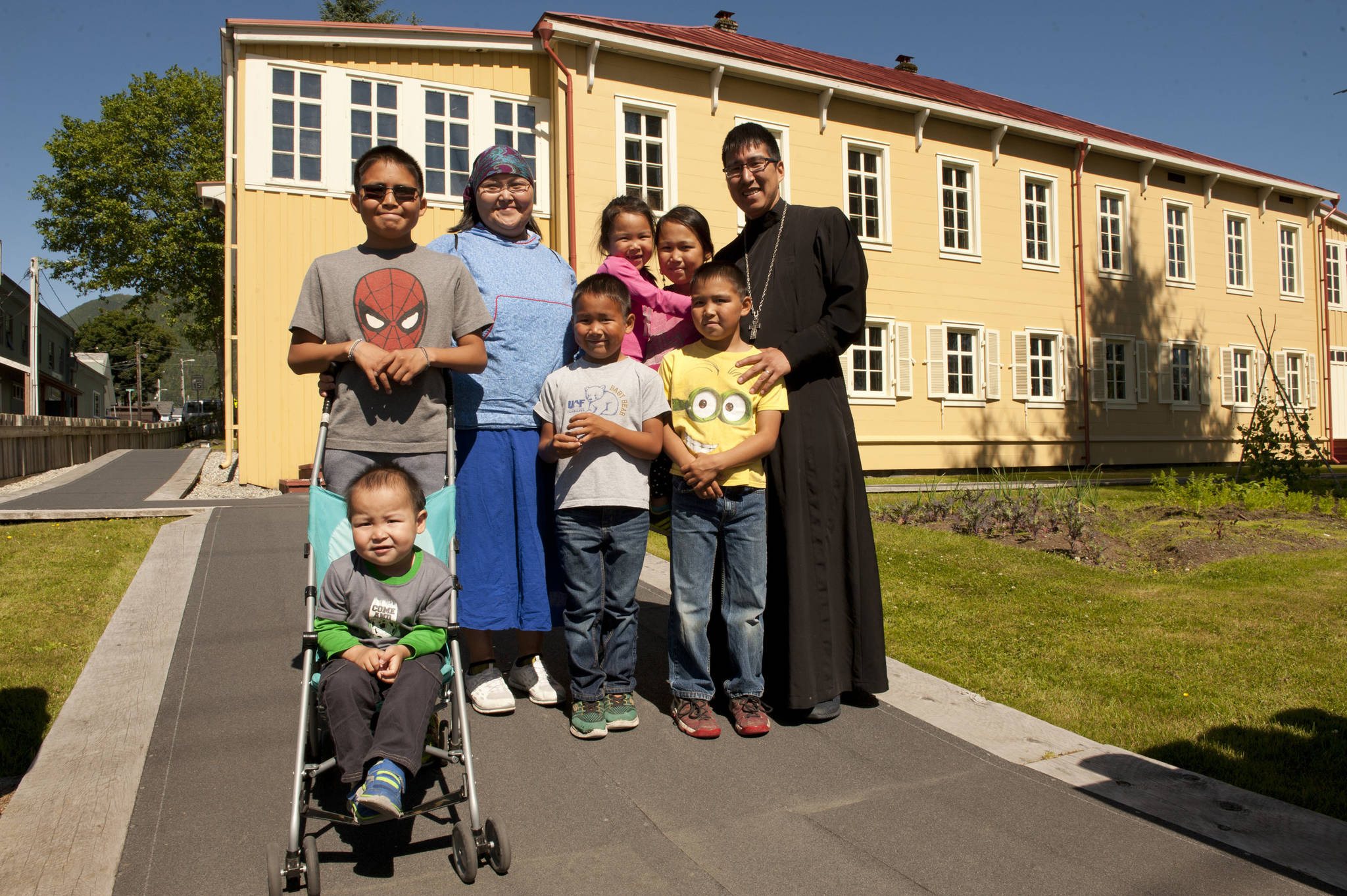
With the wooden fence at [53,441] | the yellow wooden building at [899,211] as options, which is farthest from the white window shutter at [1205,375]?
the wooden fence at [53,441]

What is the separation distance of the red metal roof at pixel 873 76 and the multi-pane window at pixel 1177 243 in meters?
1.30

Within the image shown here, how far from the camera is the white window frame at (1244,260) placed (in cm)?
2455

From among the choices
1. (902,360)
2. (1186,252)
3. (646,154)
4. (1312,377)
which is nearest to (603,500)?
(646,154)

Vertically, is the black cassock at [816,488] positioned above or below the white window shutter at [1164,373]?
below

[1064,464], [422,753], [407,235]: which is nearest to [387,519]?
[422,753]

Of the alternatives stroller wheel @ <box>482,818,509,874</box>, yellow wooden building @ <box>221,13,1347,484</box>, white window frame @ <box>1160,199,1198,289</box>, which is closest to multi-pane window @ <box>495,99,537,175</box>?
yellow wooden building @ <box>221,13,1347,484</box>

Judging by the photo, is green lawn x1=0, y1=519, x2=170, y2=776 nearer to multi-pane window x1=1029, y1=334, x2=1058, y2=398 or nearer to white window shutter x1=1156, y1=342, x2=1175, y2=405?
multi-pane window x1=1029, y1=334, x2=1058, y2=398

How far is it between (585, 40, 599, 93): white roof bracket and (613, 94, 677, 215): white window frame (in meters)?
0.47

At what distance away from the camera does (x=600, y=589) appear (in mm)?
3678

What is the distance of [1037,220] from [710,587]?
20.1 m

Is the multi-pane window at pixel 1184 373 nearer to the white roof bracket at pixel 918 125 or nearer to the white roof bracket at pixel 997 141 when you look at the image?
the white roof bracket at pixel 997 141

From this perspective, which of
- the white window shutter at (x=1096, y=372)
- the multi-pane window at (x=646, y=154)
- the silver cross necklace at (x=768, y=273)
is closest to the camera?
the silver cross necklace at (x=768, y=273)

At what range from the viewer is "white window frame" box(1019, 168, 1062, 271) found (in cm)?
2058

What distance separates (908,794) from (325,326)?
107 inches
